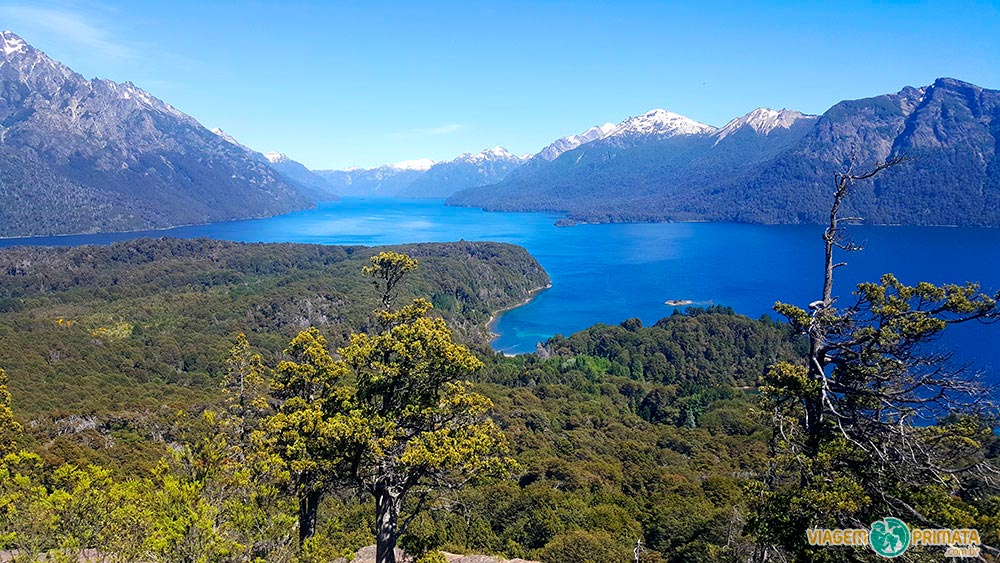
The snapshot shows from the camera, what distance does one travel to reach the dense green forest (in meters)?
8.52

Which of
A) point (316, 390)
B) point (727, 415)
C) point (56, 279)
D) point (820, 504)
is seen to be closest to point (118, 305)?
point (56, 279)

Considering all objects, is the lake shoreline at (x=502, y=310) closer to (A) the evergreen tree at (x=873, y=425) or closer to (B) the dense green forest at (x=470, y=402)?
(B) the dense green forest at (x=470, y=402)

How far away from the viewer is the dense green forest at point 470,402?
8523mm

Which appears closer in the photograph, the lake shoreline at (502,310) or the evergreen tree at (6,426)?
the evergreen tree at (6,426)

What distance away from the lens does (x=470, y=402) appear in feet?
42.6

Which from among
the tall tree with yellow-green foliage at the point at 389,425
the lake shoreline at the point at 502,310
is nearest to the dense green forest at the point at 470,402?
the tall tree with yellow-green foliage at the point at 389,425

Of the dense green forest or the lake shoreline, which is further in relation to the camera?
the lake shoreline

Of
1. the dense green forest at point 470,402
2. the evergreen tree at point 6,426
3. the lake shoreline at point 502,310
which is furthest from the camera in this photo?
the lake shoreline at point 502,310

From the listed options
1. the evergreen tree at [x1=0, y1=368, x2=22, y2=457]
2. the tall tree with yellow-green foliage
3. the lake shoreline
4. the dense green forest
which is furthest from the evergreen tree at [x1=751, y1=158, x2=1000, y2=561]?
the lake shoreline

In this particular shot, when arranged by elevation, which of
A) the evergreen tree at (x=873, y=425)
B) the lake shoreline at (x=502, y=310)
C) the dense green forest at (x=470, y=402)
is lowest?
the lake shoreline at (x=502, y=310)

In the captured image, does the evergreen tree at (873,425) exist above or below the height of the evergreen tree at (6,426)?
above

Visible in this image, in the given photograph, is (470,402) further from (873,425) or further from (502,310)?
(502,310)

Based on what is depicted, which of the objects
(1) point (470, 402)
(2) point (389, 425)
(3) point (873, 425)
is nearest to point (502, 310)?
(1) point (470, 402)

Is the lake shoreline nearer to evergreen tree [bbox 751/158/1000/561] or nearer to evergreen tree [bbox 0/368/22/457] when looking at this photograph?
evergreen tree [bbox 0/368/22/457]
